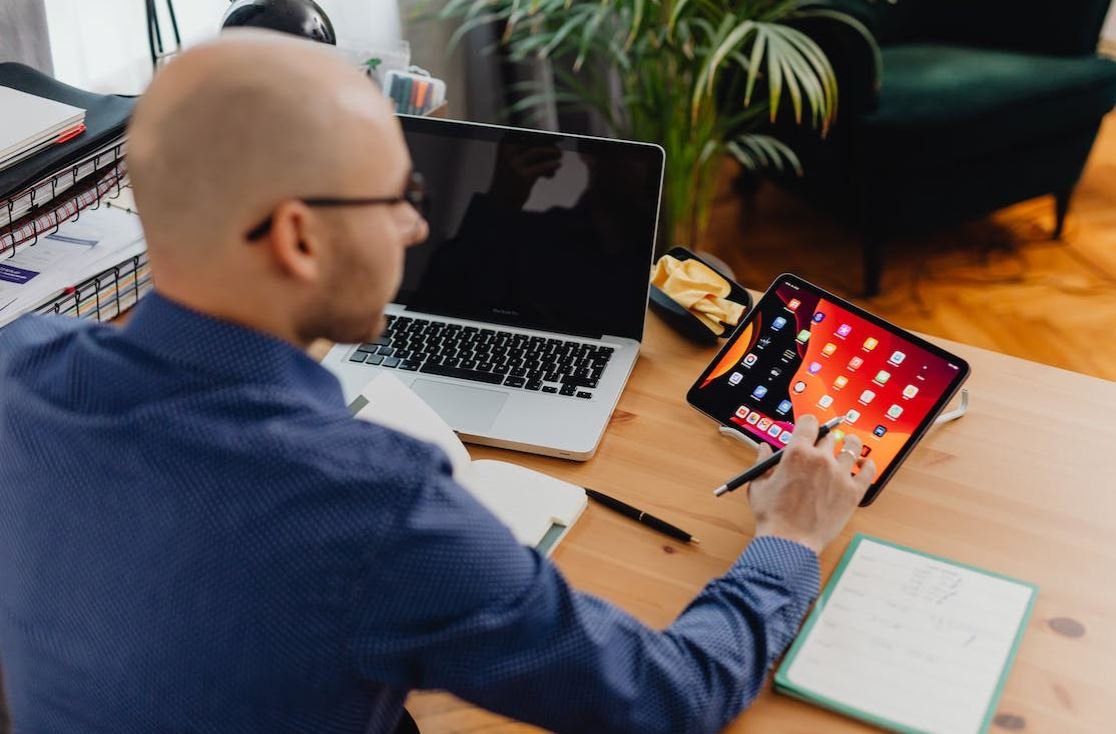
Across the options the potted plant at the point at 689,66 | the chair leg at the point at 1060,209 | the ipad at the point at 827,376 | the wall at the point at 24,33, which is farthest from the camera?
the chair leg at the point at 1060,209

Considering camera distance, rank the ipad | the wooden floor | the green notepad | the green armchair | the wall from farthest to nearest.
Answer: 1. the wooden floor
2. the green armchair
3. the wall
4. the ipad
5. the green notepad

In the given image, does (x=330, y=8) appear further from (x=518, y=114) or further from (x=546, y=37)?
(x=518, y=114)

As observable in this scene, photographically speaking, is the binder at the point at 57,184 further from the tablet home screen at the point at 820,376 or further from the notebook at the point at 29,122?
the tablet home screen at the point at 820,376

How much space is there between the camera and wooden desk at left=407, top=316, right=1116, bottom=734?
0.88 m

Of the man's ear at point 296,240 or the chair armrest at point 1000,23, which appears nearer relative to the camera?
the man's ear at point 296,240

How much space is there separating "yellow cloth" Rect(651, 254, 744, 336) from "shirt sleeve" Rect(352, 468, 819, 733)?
1.67 feet

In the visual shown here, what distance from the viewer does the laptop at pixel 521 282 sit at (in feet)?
3.92

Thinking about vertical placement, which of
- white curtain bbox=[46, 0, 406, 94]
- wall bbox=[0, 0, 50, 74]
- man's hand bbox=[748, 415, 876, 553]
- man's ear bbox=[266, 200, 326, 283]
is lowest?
man's hand bbox=[748, 415, 876, 553]

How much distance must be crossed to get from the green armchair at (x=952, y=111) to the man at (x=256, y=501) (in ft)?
6.28

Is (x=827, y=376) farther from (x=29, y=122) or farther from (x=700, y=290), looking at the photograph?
(x=29, y=122)

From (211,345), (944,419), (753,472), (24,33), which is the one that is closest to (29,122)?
(24,33)

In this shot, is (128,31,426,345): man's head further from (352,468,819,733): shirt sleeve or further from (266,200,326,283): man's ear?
(352,468,819,733): shirt sleeve

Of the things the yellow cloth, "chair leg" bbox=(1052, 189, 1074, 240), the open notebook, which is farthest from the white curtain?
"chair leg" bbox=(1052, 189, 1074, 240)

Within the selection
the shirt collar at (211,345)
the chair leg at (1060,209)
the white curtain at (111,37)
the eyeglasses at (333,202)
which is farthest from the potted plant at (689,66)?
the shirt collar at (211,345)
